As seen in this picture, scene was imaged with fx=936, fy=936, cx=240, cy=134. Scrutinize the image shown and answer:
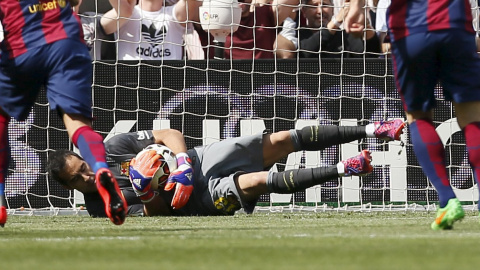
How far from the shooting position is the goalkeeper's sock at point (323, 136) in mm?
7328

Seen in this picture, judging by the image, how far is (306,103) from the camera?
879 centimetres

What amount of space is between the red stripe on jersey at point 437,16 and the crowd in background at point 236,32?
395 cm

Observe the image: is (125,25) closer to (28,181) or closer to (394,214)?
(28,181)

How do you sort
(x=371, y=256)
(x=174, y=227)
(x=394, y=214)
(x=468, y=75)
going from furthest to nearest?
1. (x=394, y=214)
2. (x=174, y=227)
3. (x=468, y=75)
4. (x=371, y=256)

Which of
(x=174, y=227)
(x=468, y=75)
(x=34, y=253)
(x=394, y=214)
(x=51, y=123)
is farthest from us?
(x=51, y=123)

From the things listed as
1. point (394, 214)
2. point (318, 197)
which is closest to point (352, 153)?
point (318, 197)

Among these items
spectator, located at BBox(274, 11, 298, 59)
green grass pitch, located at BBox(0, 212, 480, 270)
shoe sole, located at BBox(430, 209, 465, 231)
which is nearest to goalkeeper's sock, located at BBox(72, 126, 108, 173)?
green grass pitch, located at BBox(0, 212, 480, 270)

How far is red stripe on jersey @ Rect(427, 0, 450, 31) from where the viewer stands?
520 centimetres

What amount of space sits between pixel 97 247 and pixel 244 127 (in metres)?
4.69

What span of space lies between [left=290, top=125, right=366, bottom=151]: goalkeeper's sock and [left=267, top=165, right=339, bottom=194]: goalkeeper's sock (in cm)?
37

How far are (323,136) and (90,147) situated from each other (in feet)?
8.32

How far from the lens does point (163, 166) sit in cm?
728

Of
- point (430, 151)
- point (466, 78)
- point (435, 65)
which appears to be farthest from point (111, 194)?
point (466, 78)

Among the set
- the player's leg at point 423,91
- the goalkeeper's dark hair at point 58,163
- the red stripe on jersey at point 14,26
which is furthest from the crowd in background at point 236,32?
the player's leg at point 423,91
